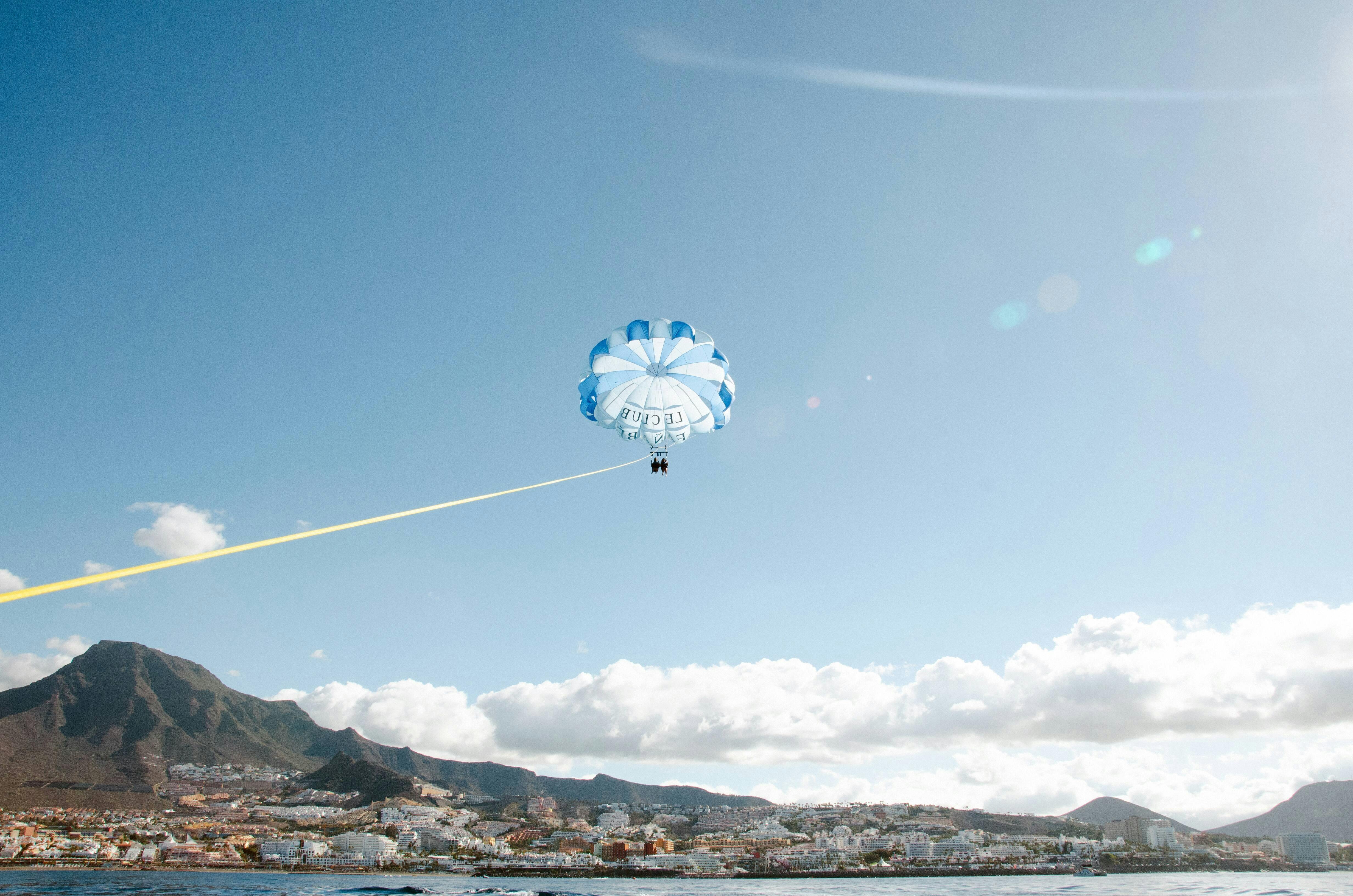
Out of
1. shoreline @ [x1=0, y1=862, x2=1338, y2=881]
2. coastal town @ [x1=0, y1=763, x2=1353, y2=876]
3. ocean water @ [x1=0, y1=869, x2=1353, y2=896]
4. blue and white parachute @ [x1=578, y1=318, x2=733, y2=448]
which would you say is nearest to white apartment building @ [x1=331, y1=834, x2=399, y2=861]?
coastal town @ [x1=0, y1=763, x2=1353, y2=876]

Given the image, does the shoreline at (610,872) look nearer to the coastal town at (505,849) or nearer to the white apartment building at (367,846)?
the coastal town at (505,849)

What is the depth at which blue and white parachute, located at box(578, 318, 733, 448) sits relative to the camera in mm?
27797

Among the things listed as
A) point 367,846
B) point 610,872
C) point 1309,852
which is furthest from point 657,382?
point 1309,852

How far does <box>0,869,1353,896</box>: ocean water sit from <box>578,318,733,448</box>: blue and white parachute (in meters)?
70.4

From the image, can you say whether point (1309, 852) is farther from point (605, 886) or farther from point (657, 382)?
point (657, 382)

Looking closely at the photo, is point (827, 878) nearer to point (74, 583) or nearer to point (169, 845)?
point (169, 845)

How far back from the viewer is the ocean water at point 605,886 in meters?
84.4

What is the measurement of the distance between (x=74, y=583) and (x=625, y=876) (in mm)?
155281

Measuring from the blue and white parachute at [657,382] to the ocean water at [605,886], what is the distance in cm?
7037

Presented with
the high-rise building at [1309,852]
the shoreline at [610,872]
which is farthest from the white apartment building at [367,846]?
the high-rise building at [1309,852]

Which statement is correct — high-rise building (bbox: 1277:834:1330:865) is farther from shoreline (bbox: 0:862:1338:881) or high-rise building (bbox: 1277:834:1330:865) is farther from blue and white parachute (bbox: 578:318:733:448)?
blue and white parachute (bbox: 578:318:733:448)

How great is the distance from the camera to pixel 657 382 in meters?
28.6

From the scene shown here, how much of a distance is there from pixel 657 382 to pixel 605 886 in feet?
356

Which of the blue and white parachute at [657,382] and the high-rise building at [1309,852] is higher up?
the blue and white parachute at [657,382]
